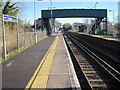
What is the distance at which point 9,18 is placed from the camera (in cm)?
1273

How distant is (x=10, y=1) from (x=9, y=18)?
1439 centimetres

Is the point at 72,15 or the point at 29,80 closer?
the point at 29,80

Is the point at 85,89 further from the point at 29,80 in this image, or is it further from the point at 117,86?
the point at 29,80

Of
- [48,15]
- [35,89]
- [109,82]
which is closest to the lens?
[35,89]

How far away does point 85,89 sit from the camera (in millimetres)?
7414

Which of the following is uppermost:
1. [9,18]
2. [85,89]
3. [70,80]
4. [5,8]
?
[5,8]

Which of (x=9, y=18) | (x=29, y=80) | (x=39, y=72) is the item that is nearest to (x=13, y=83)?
(x=29, y=80)

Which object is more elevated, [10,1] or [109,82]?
[10,1]

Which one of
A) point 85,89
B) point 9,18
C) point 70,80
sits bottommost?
point 85,89

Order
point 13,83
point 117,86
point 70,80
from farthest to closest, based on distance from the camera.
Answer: point 117,86 → point 70,80 → point 13,83

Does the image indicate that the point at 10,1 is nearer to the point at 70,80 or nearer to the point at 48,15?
the point at 70,80

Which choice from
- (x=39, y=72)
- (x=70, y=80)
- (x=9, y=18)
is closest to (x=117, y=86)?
(x=70, y=80)

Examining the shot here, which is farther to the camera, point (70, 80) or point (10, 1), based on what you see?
point (10, 1)

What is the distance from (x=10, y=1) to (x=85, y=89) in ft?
71.3
